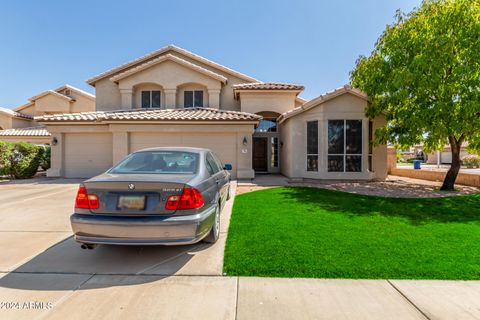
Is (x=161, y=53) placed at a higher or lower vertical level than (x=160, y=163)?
A: higher

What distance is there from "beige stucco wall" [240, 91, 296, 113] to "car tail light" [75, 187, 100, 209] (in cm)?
1312

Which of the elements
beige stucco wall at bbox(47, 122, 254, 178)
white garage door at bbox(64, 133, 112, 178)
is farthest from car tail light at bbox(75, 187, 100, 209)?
white garage door at bbox(64, 133, 112, 178)

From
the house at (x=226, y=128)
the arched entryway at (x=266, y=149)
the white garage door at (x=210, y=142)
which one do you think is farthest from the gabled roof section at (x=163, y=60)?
the white garage door at (x=210, y=142)

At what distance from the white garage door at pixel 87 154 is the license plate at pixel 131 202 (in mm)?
11478

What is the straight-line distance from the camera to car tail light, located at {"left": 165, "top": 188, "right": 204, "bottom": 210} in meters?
3.55

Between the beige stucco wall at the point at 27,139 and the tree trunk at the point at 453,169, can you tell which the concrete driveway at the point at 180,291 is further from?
the beige stucco wall at the point at 27,139

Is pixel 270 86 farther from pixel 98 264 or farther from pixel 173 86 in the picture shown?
pixel 98 264

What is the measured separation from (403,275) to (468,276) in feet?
2.76

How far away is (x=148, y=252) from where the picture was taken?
161 inches

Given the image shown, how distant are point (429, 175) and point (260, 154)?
381 inches

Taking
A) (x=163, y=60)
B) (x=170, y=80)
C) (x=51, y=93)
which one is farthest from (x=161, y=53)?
(x=51, y=93)

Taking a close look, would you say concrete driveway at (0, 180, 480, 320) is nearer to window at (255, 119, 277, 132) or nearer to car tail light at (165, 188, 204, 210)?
car tail light at (165, 188, 204, 210)

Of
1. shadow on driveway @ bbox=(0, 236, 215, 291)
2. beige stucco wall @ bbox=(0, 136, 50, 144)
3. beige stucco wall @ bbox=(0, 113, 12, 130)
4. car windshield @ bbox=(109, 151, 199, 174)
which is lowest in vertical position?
shadow on driveway @ bbox=(0, 236, 215, 291)

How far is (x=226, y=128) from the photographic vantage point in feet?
42.1
